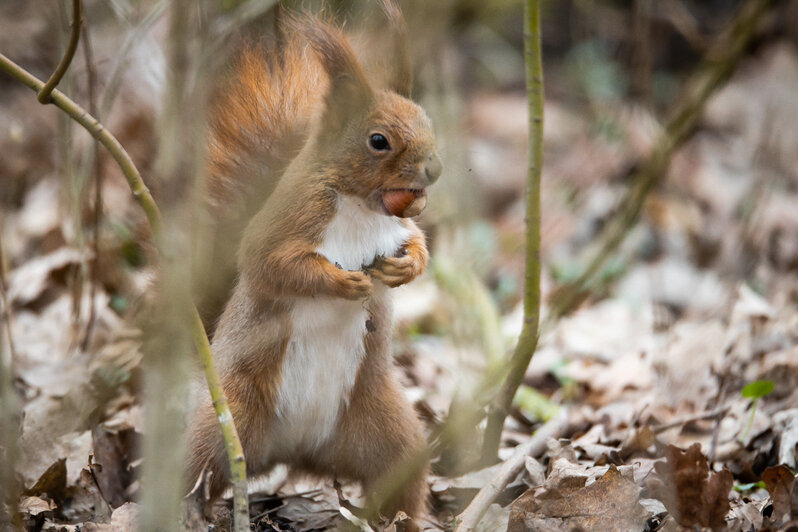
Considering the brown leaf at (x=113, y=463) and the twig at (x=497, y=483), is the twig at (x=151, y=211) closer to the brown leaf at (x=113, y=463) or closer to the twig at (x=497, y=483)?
the twig at (x=497, y=483)

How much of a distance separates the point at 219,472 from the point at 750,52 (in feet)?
18.1

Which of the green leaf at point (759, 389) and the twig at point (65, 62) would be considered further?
the green leaf at point (759, 389)

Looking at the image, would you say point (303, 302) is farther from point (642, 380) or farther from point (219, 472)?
point (642, 380)

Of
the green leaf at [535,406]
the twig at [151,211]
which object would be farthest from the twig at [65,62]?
the green leaf at [535,406]

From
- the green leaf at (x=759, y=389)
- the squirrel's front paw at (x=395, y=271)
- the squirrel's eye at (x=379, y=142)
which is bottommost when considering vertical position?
the green leaf at (x=759, y=389)

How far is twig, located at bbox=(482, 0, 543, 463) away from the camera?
6.77ft

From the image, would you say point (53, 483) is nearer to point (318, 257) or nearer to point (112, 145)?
point (318, 257)

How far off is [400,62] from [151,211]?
960mm

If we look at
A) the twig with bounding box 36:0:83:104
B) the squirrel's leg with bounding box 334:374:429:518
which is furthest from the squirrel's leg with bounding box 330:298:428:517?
the twig with bounding box 36:0:83:104

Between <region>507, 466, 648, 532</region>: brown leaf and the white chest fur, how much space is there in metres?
0.58

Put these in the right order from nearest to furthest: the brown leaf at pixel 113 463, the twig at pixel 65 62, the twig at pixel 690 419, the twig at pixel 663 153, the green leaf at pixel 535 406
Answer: the twig at pixel 65 62, the twig at pixel 663 153, the brown leaf at pixel 113 463, the twig at pixel 690 419, the green leaf at pixel 535 406

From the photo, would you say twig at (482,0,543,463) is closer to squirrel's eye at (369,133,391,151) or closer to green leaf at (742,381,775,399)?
squirrel's eye at (369,133,391,151)

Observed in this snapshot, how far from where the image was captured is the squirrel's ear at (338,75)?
2.15 metres

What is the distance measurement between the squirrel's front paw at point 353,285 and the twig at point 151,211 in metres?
0.46
